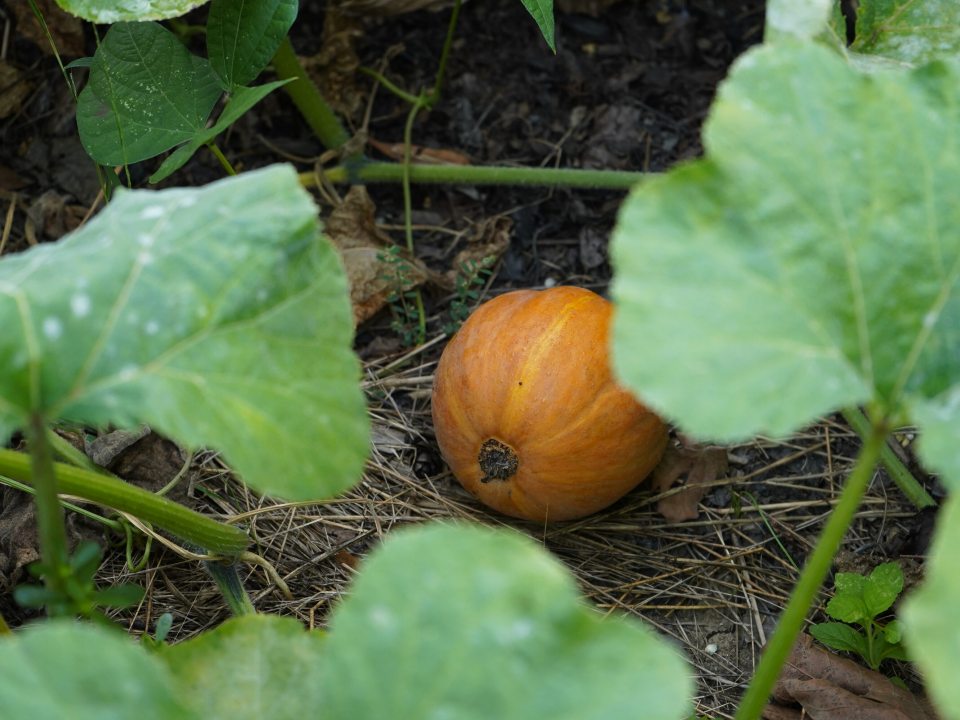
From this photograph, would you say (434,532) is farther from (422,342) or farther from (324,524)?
(422,342)

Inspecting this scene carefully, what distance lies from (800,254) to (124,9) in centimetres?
122

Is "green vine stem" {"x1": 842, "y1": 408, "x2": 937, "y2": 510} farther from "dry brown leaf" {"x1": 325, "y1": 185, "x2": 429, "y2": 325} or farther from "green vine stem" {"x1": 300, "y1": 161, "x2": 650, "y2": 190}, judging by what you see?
"dry brown leaf" {"x1": 325, "y1": 185, "x2": 429, "y2": 325}

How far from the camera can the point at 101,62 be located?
6.56ft

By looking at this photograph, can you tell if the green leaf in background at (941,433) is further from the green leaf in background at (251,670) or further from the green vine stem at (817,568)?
the green leaf in background at (251,670)

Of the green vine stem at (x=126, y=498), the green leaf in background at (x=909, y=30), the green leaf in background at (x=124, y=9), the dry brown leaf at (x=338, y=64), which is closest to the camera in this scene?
the green vine stem at (x=126, y=498)

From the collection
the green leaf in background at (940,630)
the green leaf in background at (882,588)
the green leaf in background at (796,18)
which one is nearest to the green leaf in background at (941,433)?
the green leaf in background at (940,630)

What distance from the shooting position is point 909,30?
1.82m

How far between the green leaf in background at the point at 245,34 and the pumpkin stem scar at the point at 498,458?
851 mm

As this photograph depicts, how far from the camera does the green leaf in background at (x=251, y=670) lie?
114cm

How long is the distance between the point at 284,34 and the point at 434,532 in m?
1.31

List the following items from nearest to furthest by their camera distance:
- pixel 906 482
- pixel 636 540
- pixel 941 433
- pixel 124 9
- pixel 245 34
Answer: pixel 941 433, pixel 124 9, pixel 245 34, pixel 906 482, pixel 636 540

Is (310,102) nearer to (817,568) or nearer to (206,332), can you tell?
(206,332)

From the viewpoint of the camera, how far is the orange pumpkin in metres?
1.98

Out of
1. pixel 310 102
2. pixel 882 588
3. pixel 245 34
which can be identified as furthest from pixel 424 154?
pixel 882 588
